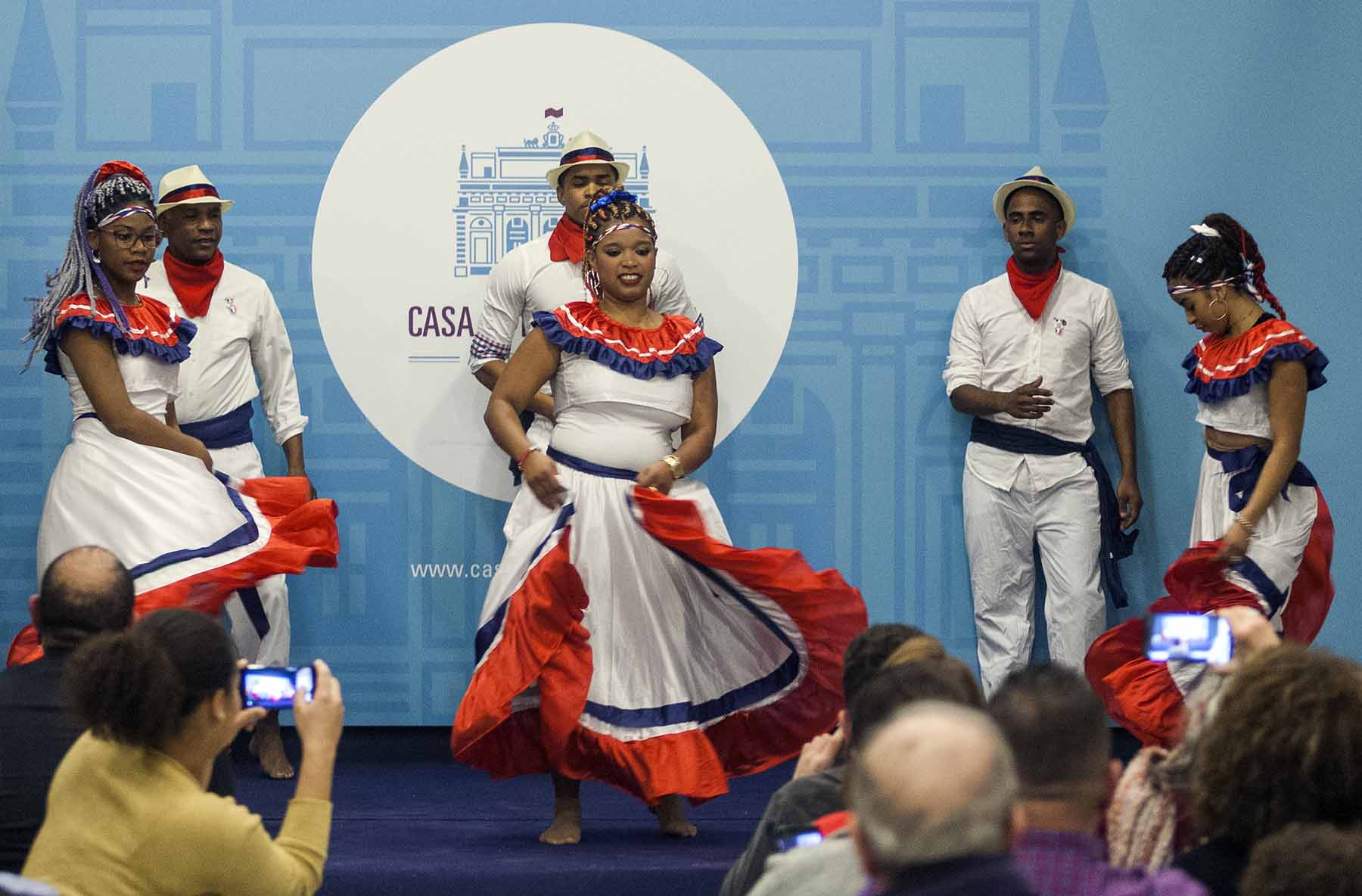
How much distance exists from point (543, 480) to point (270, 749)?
159 cm

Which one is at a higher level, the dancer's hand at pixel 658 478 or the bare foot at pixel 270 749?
the dancer's hand at pixel 658 478

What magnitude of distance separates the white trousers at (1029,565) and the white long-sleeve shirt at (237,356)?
7.46 feet

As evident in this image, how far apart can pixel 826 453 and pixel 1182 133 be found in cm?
164

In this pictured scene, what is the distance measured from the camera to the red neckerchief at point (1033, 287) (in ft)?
17.7

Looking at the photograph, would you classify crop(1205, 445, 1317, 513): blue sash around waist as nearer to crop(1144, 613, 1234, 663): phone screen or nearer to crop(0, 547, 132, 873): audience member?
crop(1144, 613, 1234, 663): phone screen

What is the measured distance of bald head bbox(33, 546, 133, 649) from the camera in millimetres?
2684

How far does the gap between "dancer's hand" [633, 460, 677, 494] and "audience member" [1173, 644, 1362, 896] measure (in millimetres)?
2349

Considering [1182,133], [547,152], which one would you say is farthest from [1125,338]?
[547,152]

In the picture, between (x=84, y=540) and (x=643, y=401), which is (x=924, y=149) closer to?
(x=643, y=401)

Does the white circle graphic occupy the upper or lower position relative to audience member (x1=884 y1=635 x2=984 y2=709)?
upper

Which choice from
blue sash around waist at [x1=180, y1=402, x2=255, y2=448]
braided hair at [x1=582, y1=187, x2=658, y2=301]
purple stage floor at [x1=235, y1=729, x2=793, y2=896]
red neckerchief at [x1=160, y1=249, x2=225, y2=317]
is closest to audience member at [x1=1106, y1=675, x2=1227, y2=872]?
purple stage floor at [x1=235, y1=729, x2=793, y2=896]

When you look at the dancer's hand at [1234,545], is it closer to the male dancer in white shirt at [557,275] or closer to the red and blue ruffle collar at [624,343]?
the red and blue ruffle collar at [624,343]

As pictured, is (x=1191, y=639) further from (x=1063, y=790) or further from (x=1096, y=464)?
(x=1096, y=464)

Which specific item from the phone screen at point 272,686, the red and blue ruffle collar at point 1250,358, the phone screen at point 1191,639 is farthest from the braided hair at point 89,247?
the red and blue ruffle collar at point 1250,358
